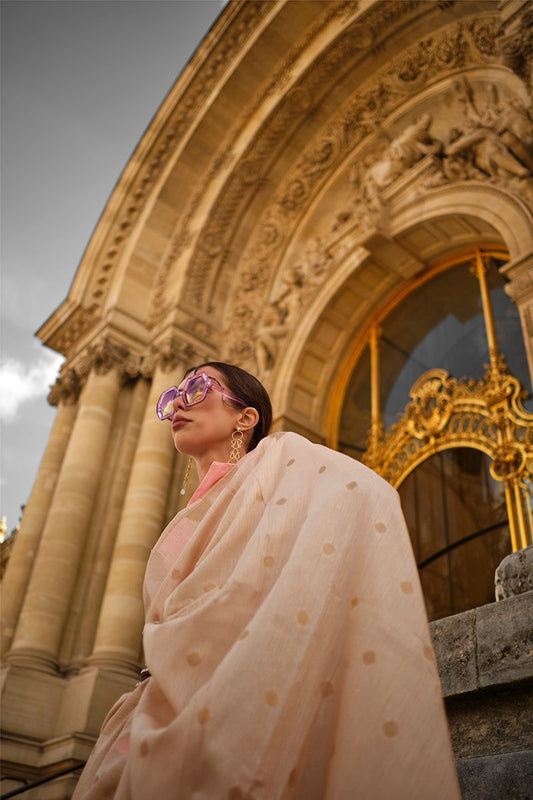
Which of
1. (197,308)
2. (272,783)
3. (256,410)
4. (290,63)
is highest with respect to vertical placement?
(290,63)

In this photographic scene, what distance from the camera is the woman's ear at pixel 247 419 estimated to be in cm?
178

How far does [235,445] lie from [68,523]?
615 cm

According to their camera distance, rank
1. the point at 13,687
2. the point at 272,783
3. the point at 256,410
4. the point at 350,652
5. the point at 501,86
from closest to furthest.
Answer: the point at 272,783 < the point at 350,652 < the point at 256,410 < the point at 13,687 < the point at 501,86

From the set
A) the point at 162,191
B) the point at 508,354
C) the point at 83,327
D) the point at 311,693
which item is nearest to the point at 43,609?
the point at 83,327

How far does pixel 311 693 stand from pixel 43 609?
256 inches

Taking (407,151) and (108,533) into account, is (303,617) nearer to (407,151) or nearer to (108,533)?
(108,533)

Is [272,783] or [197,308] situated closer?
[272,783]

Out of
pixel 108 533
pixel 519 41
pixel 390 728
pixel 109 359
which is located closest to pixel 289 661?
pixel 390 728

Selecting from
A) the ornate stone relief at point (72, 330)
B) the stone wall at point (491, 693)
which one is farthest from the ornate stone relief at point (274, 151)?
the stone wall at point (491, 693)

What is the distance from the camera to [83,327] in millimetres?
9438

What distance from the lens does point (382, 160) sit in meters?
8.09

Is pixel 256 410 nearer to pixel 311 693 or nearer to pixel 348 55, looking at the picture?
pixel 311 693

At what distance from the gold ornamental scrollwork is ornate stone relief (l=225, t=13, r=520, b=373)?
1797 millimetres

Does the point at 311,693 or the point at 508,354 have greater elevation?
the point at 508,354
